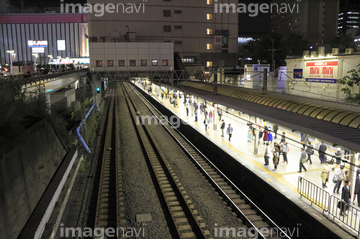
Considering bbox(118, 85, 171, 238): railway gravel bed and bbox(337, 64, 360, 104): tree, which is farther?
bbox(337, 64, 360, 104): tree

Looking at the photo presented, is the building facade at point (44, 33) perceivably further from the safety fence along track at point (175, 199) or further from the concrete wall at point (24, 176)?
the concrete wall at point (24, 176)

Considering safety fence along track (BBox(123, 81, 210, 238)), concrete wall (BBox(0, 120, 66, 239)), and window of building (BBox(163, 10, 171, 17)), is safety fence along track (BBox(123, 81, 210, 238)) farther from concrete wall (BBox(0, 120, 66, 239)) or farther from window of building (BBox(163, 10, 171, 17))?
window of building (BBox(163, 10, 171, 17))

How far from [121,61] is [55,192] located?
21335mm

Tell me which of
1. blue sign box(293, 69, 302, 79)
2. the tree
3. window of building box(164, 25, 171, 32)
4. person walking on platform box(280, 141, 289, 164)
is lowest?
person walking on platform box(280, 141, 289, 164)

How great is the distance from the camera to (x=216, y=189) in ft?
43.7

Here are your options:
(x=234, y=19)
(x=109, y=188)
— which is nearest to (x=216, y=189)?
(x=109, y=188)

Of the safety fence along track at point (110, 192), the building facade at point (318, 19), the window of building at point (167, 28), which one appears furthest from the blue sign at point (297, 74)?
the building facade at point (318, 19)

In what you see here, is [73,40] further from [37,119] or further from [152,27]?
[37,119]

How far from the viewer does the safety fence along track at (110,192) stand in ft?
34.7

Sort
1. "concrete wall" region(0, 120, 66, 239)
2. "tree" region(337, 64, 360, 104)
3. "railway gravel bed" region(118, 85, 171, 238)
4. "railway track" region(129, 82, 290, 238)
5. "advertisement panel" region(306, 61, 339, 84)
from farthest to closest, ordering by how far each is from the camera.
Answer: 1. "advertisement panel" region(306, 61, 339, 84)
2. "tree" region(337, 64, 360, 104)
3. "railway gravel bed" region(118, 85, 171, 238)
4. "railway track" region(129, 82, 290, 238)
5. "concrete wall" region(0, 120, 66, 239)
